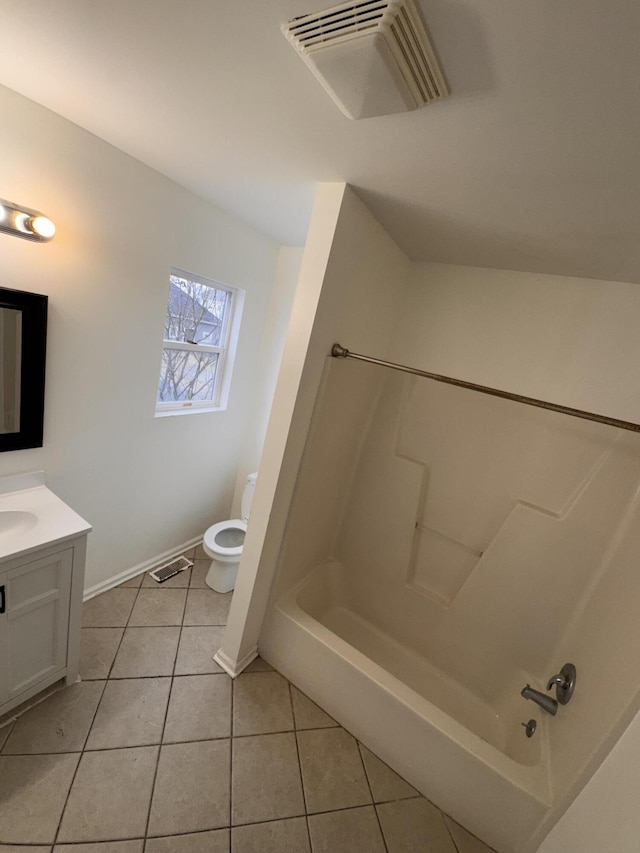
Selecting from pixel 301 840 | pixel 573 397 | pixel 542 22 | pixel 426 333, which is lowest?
pixel 301 840

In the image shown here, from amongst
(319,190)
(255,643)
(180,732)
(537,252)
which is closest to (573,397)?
(537,252)

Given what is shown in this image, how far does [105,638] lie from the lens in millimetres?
1840

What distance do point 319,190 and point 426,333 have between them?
100 cm

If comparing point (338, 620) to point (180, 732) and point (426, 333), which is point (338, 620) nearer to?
point (180, 732)

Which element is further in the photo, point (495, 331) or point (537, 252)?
point (495, 331)

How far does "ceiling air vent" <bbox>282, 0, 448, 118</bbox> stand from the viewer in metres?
0.59

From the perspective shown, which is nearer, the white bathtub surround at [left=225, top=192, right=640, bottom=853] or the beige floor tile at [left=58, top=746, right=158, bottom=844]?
the beige floor tile at [left=58, top=746, right=158, bottom=844]

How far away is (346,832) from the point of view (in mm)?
1340

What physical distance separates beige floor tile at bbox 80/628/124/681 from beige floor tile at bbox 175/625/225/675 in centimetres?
33

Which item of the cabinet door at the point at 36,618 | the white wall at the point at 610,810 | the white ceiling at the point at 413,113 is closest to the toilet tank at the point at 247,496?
the cabinet door at the point at 36,618

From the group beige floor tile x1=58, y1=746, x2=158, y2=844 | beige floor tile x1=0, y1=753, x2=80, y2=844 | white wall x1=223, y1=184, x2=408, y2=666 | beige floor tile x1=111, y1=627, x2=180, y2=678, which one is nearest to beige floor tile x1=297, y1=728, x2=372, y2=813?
white wall x1=223, y1=184, x2=408, y2=666

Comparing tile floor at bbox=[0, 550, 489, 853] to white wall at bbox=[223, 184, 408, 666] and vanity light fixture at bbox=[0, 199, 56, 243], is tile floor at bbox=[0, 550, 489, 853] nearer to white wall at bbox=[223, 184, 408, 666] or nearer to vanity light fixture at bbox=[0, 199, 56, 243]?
white wall at bbox=[223, 184, 408, 666]

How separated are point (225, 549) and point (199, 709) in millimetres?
804

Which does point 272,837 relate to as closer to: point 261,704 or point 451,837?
point 261,704
